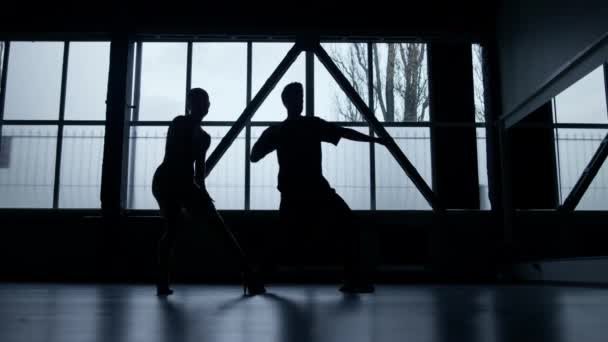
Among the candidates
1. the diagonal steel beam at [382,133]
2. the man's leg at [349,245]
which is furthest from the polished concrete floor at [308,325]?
the diagonal steel beam at [382,133]

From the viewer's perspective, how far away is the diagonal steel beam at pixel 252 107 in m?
5.64

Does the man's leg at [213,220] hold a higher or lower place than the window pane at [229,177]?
lower

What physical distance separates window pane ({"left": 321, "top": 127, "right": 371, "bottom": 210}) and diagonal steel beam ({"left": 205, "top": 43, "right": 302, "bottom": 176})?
0.89 meters

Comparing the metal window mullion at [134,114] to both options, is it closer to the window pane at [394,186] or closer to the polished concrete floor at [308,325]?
the window pane at [394,186]

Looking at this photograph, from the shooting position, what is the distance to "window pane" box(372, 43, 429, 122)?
6219mm

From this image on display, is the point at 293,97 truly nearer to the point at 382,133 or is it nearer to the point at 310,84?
the point at 382,133

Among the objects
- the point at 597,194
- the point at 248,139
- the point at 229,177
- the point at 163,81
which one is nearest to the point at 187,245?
the point at 229,177

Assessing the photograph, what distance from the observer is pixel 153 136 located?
6.04 metres

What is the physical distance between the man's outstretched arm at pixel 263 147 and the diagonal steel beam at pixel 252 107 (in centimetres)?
235

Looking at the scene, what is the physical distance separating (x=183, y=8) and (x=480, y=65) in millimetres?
3623

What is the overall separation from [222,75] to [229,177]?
48.3 inches

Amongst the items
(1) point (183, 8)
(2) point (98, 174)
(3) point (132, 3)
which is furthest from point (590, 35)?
(2) point (98, 174)

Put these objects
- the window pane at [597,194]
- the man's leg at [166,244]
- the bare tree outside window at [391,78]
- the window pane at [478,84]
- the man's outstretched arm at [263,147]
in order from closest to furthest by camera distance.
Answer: the man's leg at [166,244] → the man's outstretched arm at [263,147] → the window pane at [597,194] → the bare tree outside window at [391,78] → the window pane at [478,84]

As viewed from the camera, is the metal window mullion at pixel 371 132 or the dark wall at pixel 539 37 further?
the metal window mullion at pixel 371 132
